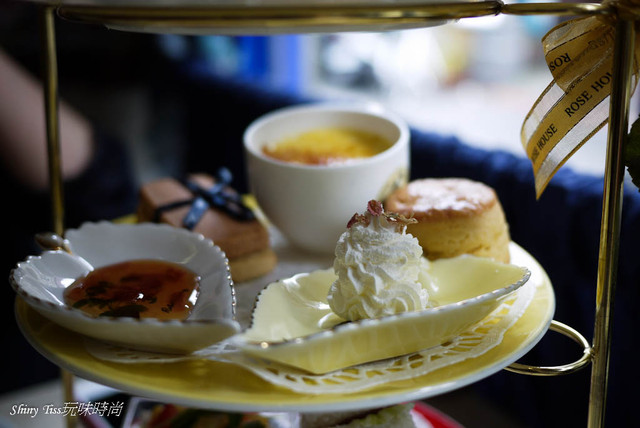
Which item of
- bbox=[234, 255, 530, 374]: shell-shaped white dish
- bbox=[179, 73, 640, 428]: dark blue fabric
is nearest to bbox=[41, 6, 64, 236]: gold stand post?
bbox=[234, 255, 530, 374]: shell-shaped white dish

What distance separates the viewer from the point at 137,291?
0.48 meters

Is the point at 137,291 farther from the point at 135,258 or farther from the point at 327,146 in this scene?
the point at 327,146

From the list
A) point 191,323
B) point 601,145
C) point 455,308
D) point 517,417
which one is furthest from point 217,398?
point 601,145

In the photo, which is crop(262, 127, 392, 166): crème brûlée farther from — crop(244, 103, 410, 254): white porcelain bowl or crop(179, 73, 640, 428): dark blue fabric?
crop(179, 73, 640, 428): dark blue fabric

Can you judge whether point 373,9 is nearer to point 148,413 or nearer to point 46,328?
point 46,328

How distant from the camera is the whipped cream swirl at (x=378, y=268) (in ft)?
1.41

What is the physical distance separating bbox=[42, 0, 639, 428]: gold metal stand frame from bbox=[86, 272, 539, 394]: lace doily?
0.04 meters

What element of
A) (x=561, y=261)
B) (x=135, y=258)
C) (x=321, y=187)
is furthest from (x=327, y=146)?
(x=561, y=261)

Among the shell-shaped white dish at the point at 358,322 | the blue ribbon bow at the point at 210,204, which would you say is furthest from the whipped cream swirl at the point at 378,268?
the blue ribbon bow at the point at 210,204

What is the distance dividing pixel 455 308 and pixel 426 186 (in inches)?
8.9

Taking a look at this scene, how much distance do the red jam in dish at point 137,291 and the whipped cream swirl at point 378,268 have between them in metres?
0.12

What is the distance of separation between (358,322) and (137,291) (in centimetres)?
19

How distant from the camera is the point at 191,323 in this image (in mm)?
373

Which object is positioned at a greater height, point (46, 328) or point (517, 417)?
point (46, 328)
